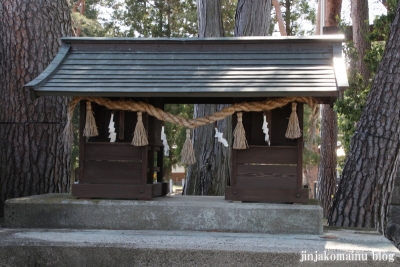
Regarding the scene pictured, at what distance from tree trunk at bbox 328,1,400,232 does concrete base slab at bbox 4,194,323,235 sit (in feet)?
5.69

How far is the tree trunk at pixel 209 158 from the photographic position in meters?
11.0

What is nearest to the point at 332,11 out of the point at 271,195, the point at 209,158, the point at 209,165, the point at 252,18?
the point at 252,18

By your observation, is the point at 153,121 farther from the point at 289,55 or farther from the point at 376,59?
the point at 376,59

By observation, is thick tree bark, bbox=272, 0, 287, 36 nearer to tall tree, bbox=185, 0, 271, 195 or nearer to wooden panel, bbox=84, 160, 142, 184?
tall tree, bbox=185, 0, 271, 195

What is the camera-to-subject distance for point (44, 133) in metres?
8.37

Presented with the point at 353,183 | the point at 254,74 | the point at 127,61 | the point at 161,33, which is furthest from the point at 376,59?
the point at 161,33

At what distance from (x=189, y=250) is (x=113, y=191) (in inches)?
61.9

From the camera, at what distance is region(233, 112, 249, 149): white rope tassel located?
249 inches

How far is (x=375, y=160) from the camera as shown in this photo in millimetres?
7605

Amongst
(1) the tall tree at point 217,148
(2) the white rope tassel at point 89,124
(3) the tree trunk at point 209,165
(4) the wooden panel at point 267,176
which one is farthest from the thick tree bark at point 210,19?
(4) the wooden panel at point 267,176

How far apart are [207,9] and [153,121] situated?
5.84 metres

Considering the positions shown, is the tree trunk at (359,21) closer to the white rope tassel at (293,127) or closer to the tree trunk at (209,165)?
the tree trunk at (209,165)

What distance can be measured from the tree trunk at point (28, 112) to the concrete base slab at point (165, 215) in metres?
1.77

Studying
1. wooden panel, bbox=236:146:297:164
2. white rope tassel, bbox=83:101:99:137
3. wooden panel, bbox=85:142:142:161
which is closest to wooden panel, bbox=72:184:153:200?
wooden panel, bbox=85:142:142:161
